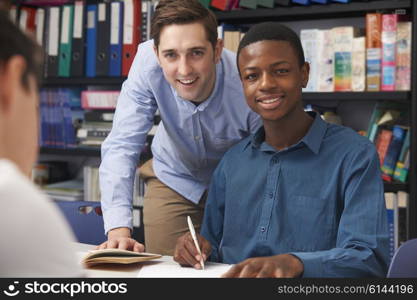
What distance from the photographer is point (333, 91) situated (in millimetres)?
2510

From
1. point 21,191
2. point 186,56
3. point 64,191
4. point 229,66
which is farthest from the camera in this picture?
point 64,191

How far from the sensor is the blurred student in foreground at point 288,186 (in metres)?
1.25

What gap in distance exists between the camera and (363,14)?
259cm

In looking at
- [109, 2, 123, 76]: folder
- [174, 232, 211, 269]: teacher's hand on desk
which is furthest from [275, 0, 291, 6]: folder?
[174, 232, 211, 269]: teacher's hand on desk

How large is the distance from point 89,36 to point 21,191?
8.46ft

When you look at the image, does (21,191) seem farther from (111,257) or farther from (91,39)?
(91,39)

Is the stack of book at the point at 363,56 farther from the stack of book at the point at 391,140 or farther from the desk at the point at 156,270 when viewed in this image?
the desk at the point at 156,270

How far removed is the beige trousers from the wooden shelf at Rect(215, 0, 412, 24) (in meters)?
1.02

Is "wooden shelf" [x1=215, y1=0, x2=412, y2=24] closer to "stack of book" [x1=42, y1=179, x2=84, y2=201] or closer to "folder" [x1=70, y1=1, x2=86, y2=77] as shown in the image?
"folder" [x1=70, y1=1, x2=86, y2=77]

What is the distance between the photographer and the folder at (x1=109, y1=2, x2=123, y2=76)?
290 cm

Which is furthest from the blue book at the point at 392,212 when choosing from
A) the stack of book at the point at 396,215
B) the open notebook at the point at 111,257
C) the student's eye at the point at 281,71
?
the open notebook at the point at 111,257

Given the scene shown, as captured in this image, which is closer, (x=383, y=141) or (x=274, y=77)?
(x=274, y=77)

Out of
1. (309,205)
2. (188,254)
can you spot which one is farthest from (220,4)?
(188,254)

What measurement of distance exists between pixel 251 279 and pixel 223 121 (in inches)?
34.9
